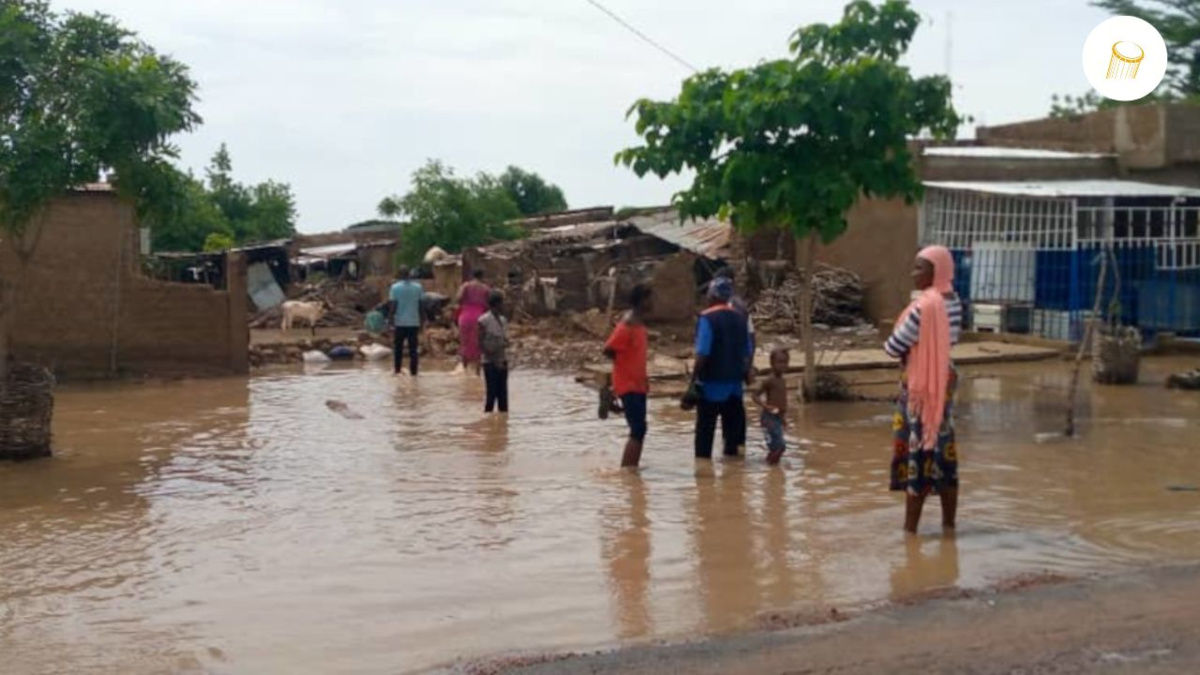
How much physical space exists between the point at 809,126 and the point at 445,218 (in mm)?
21985

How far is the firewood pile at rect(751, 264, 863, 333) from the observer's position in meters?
26.8

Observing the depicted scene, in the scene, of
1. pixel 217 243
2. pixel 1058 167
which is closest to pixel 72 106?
pixel 1058 167

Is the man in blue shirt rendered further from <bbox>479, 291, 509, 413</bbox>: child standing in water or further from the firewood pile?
the firewood pile

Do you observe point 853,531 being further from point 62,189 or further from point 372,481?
point 62,189

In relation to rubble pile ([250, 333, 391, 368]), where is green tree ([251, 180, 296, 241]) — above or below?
above

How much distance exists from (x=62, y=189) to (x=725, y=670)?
858 centimetres

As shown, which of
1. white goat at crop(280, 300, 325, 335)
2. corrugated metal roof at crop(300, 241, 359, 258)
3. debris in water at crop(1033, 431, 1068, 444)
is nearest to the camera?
debris in water at crop(1033, 431, 1068, 444)

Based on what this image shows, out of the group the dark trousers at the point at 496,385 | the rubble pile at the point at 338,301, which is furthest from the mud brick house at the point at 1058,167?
the rubble pile at the point at 338,301

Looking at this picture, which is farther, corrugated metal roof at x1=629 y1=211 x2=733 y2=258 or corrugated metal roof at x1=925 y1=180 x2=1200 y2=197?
corrugated metal roof at x1=629 y1=211 x2=733 y2=258

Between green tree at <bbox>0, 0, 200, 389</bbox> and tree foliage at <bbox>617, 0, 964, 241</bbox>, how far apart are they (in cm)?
520

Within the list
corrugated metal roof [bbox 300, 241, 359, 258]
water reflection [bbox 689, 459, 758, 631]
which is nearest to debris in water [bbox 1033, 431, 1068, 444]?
water reflection [bbox 689, 459, 758, 631]

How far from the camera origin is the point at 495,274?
29625mm

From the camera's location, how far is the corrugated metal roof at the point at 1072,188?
21828mm

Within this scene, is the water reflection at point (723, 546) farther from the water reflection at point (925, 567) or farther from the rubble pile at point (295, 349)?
the rubble pile at point (295, 349)
